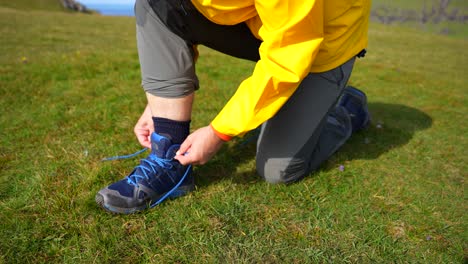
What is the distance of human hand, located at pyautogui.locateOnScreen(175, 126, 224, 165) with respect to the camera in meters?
1.75

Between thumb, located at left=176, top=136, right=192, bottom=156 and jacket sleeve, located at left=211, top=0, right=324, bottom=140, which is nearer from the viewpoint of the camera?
jacket sleeve, located at left=211, top=0, right=324, bottom=140

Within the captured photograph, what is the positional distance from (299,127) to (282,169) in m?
0.29

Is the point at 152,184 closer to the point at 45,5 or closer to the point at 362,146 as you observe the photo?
the point at 362,146

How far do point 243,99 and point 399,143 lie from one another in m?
1.98

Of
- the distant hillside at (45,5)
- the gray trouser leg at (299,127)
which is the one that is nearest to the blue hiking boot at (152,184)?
the gray trouser leg at (299,127)

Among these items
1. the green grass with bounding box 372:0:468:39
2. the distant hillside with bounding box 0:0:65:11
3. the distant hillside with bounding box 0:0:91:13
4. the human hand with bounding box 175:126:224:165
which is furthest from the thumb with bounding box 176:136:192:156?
the distant hillside with bounding box 0:0:65:11

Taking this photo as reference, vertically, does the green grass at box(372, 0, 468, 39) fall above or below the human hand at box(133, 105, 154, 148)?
below

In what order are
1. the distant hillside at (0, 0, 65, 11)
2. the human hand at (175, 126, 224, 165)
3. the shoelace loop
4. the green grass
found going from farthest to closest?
1. the distant hillside at (0, 0, 65, 11)
2. the green grass
3. the shoelace loop
4. the human hand at (175, 126, 224, 165)

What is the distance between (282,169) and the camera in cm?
216

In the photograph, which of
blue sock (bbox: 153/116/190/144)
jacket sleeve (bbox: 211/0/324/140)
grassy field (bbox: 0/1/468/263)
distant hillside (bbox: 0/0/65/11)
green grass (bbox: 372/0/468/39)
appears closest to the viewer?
jacket sleeve (bbox: 211/0/324/140)

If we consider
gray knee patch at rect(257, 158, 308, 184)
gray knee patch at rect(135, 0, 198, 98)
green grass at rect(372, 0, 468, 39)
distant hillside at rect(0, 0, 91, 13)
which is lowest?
green grass at rect(372, 0, 468, 39)

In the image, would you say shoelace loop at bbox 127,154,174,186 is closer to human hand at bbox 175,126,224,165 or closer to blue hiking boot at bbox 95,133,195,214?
blue hiking boot at bbox 95,133,195,214

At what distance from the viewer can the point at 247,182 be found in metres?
2.23

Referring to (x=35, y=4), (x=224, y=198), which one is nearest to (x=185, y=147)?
(x=224, y=198)
